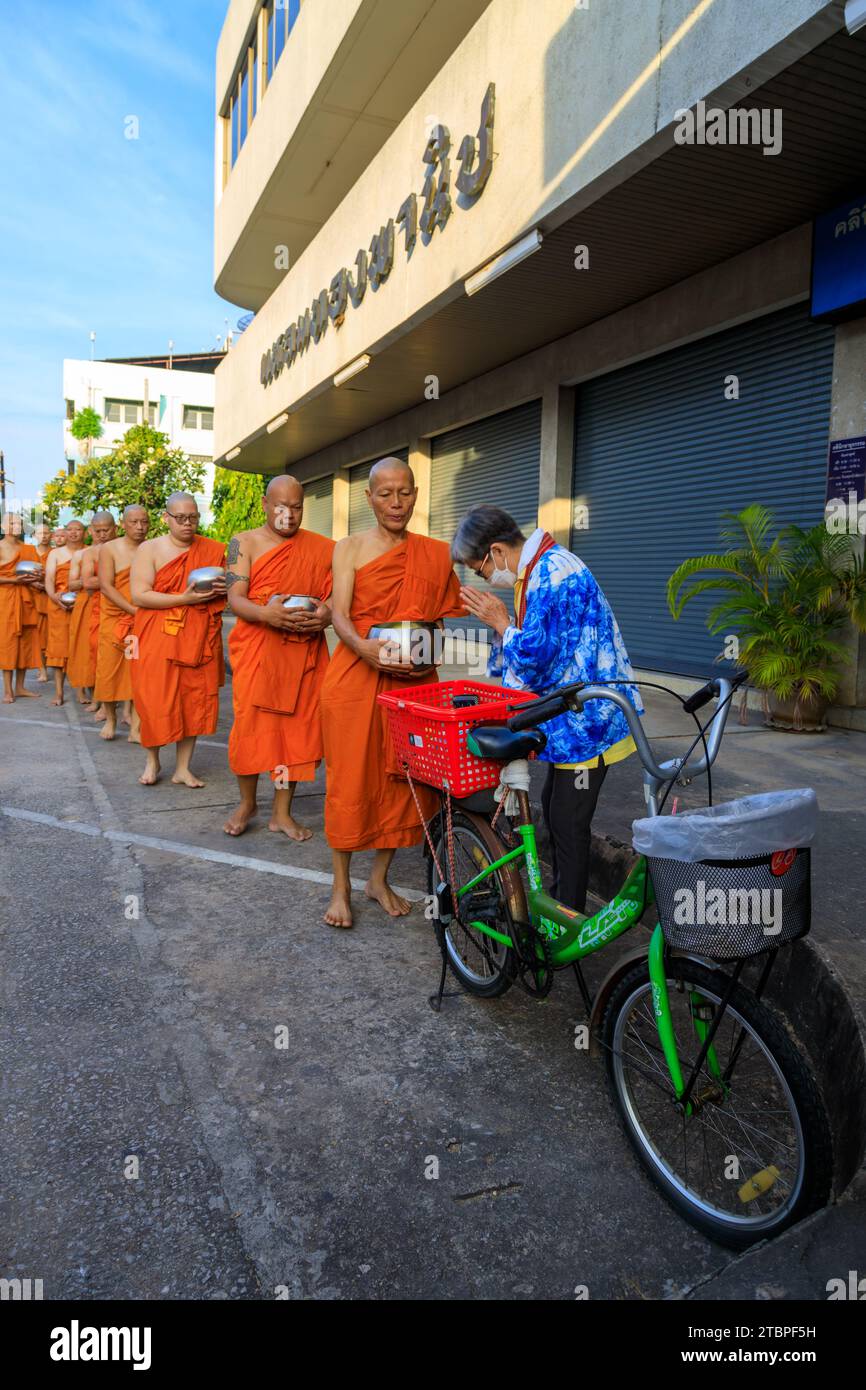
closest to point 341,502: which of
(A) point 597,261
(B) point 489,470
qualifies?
(B) point 489,470

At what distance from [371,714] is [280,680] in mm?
1498

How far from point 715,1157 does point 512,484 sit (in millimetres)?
11308

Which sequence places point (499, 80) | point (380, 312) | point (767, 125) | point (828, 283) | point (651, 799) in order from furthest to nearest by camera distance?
point (380, 312) → point (499, 80) → point (828, 283) → point (767, 125) → point (651, 799)

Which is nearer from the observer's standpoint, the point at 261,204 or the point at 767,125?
the point at 767,125

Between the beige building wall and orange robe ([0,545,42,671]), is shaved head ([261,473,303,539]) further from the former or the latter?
orange robe ([0,545,42,671])

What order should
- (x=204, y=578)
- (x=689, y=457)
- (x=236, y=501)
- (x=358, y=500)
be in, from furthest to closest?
(x=236, y=501)
(x=358, y=500)
(x=689, y=457)
(x=204, y=578)

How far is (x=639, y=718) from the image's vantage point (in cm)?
237

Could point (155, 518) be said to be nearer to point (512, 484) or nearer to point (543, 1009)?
point (512, 484)

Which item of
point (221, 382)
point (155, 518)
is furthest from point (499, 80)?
point (155, 518)

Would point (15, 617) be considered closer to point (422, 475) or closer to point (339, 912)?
point (422, 475)

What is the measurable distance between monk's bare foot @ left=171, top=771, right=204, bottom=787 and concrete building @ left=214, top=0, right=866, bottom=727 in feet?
16.3

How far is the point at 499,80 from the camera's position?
8297mm

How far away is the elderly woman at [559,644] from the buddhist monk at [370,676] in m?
0.70
